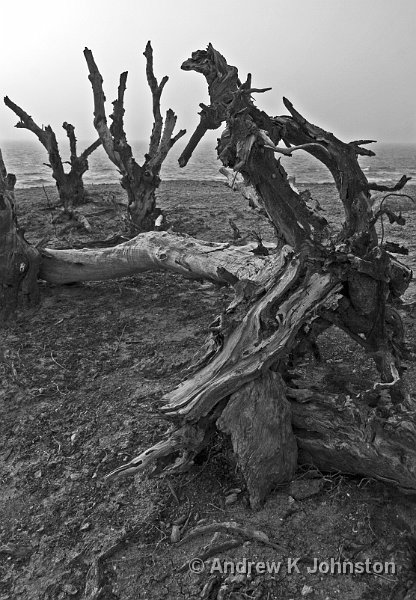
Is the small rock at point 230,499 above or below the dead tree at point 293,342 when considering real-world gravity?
below

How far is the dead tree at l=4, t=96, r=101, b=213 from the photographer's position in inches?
367

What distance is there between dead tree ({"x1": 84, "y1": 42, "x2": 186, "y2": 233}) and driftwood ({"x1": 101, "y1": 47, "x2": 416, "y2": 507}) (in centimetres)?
432

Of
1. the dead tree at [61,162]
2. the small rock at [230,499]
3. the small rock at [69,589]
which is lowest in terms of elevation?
the small rock at [69,589]

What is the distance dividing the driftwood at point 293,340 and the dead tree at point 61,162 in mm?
6391

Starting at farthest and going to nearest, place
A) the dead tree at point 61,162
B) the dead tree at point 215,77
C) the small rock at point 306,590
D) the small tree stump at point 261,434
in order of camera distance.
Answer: the dead tree at point 61,162
the dead tree at point 215,77
the small tree stump at point 261,434
the small rock at point 306,590

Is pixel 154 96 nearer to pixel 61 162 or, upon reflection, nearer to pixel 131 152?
pixel 131 152

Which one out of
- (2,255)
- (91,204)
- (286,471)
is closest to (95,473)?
(286,471)

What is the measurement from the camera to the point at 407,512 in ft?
8.96

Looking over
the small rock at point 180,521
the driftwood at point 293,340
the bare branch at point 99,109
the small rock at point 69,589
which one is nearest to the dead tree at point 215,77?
the driftwood at point 293,340

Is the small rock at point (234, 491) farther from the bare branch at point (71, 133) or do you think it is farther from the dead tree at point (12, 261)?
the bare branch at point (71, 133)

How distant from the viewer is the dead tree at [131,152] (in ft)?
26.8

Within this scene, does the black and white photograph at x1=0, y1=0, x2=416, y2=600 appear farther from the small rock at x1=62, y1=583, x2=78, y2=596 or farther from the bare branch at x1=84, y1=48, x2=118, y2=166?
the bare branch at x1=84, y1=48, x2=118, y2=166

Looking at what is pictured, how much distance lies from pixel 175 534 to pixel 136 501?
0.38 meters

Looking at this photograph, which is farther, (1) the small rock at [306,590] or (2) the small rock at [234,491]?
(2) the small rock at [234,491]
